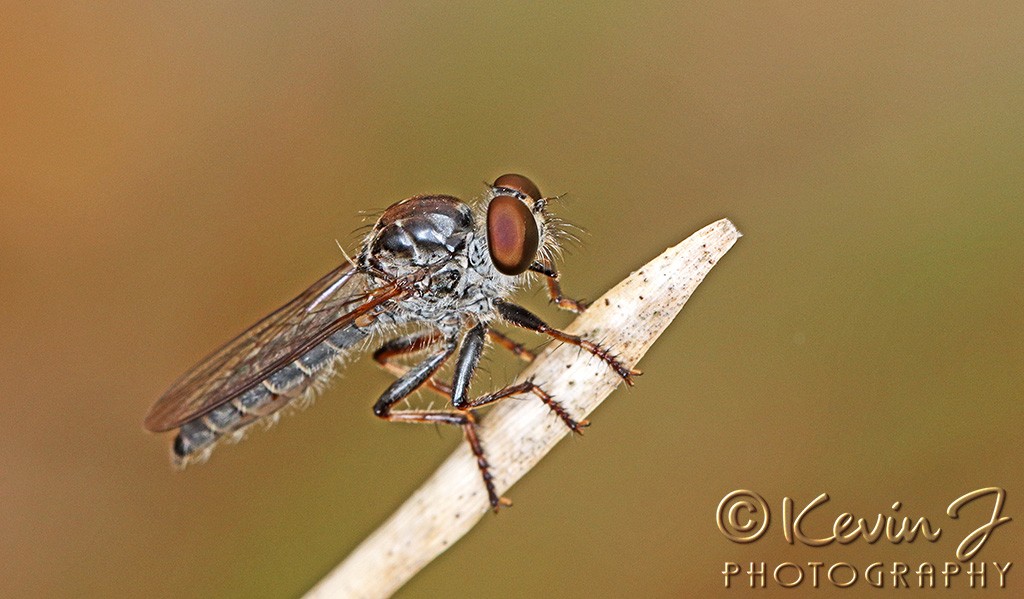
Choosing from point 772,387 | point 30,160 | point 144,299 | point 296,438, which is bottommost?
point 296,438

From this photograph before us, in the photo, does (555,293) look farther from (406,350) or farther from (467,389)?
(406,350)

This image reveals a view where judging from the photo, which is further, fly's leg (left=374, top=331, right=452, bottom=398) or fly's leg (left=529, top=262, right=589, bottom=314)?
fly's leg (left=374, top=331, right=452, bottom=398)

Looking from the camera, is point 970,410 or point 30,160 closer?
point 970,410

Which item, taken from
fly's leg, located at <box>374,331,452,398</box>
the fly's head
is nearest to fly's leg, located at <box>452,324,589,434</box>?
fly's leg, located at <box>374,331,452,398</box>

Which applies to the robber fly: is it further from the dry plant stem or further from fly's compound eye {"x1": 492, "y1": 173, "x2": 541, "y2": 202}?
the dry plant stem

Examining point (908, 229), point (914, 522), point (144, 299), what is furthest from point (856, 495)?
point (144, 299)

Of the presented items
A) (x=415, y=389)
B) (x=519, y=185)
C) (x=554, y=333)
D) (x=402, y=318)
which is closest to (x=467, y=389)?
(x=415, y=389)

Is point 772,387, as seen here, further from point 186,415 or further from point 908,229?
point 186,415
